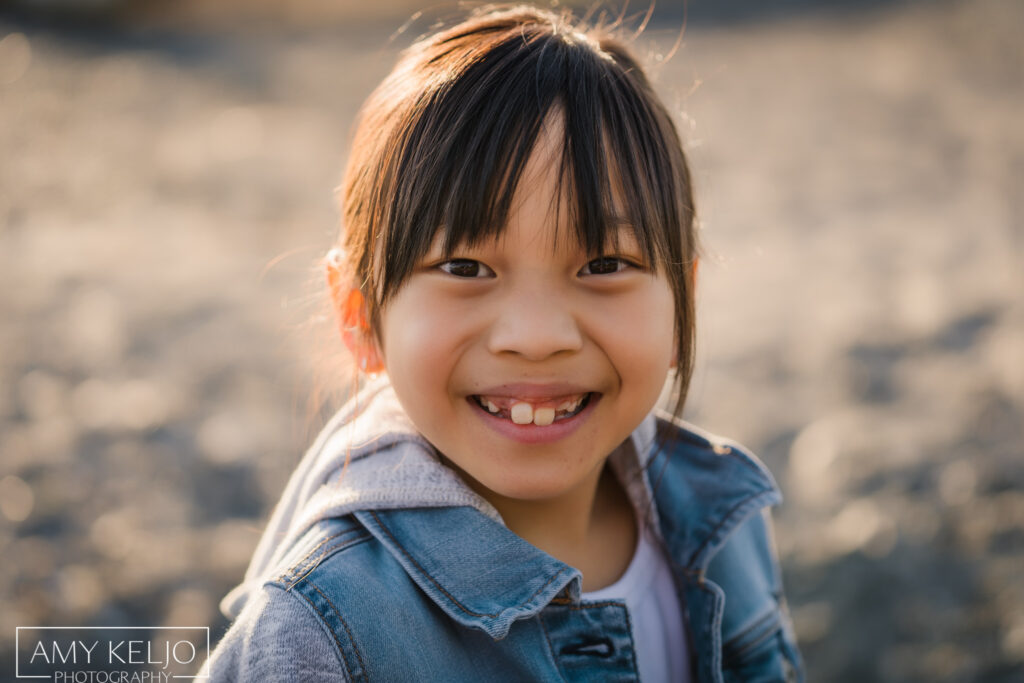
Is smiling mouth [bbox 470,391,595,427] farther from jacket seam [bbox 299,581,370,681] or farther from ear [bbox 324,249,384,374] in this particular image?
jacket seam [bbox 299,581,370,681]

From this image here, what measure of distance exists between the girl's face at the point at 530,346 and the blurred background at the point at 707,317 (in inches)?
17.9

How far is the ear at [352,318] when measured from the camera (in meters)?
1.44

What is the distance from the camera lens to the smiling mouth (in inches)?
51.5

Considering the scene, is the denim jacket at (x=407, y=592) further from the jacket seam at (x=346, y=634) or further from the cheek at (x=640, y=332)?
the cheek at (x=640, y=332)

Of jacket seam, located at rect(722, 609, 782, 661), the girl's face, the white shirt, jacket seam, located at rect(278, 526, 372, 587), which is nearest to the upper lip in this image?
the girl's face

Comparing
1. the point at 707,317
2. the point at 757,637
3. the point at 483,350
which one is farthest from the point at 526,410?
the point at 707,317

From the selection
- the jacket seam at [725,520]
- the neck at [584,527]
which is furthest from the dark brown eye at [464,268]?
the jacket seam at [725,520]

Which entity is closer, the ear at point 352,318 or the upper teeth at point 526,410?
the upper teeth at point 526,410

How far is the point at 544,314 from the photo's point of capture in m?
1.25

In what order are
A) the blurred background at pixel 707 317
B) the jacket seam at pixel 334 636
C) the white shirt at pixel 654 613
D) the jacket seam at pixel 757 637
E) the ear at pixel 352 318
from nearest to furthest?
the jacket seam at pixel 334 636, the ear at pixel 352 318, the white shirt at pixel 654 613, the jacket seam at pixel 757 637, the blurred background at pixel 707 317

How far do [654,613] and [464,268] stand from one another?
0.76m

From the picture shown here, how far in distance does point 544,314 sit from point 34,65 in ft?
25.3

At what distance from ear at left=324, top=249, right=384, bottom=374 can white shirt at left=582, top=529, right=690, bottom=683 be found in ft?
1.81

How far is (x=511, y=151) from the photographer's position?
126cm
